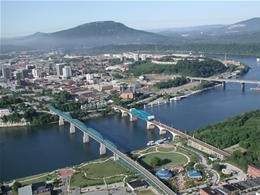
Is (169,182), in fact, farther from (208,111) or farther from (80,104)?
(80,104)

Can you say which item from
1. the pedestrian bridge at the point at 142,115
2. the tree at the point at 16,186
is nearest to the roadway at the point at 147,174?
the tree at the point at 16,186

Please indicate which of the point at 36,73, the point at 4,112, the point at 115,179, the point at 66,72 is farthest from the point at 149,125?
the point at 36,73

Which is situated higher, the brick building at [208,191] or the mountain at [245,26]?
the mountain at [245,26]

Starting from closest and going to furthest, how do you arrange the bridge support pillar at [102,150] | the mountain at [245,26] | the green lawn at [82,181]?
the green lawn at [82,181] < the bridge support pillar at [102,150] < the mountain at [245,26]

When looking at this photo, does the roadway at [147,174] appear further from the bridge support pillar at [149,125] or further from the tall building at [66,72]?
the tall building at [66,72]

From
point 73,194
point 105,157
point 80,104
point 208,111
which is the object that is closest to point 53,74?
point 80,104

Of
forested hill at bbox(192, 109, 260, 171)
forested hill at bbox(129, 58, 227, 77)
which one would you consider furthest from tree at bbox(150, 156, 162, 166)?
forested hill at bbox(129, 58, 227, 77)
